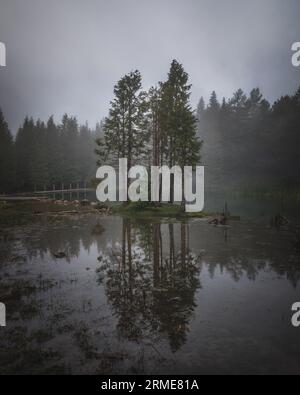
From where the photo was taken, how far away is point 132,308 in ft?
27.7

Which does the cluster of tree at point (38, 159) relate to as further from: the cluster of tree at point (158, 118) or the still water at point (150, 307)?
the still water at point (150, 307)

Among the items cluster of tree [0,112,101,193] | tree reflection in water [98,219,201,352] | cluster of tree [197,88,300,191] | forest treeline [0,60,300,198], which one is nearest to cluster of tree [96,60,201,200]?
forest treeline [0,60,300,198]

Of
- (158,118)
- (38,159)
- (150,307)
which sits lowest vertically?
(150,307)

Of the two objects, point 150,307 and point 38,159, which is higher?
point 38,159

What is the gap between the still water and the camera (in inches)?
234

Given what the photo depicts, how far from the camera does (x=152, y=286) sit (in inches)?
404

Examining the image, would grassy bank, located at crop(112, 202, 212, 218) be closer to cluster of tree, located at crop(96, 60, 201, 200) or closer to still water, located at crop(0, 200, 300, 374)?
cluster of tree, located at crop(96, 60, 201, 200)

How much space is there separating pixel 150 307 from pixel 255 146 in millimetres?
76777

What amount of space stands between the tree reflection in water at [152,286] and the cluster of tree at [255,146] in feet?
167

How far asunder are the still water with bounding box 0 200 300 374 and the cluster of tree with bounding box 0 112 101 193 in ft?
177

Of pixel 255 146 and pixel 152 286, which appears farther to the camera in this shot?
pixel 255 146

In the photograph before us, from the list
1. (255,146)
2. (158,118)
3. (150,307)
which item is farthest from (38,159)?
(150,307)

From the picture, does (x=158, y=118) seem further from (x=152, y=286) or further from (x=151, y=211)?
(x=152, y=286)

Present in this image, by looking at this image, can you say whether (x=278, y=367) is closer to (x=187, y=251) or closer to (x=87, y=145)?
(x=187, y=251)
